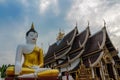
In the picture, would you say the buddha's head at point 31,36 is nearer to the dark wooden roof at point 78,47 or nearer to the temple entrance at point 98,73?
the dark wooden roof at point 78,47

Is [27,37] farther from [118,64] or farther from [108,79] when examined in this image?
[118,64]

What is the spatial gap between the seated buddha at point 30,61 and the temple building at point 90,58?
7.14 meters

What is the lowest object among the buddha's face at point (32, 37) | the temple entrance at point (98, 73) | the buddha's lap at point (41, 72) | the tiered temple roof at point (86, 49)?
the buddha's lap at point (41, 72)

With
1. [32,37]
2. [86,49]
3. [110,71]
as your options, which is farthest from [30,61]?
[86,49]

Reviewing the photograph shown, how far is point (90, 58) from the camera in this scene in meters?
14.4

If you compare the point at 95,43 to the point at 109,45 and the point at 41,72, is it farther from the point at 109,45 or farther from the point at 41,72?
the point at 41,72

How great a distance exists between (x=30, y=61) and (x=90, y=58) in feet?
30.0

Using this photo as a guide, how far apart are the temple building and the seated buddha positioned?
714cm

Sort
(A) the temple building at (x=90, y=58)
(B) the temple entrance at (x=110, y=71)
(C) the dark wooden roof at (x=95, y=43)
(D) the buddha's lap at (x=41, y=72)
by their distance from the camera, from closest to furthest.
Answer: (D) the buddha's lap at (x=41, y=72) < (A) the temple building at (x=90, y=58) < (C) the dark wooden roof at (x=95, y=43) < (B) the temple entrance at (x=110, y=71)

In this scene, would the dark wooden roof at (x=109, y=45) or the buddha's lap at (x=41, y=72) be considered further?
the dark wooden roof at (x=109, y=45)

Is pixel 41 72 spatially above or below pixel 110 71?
below

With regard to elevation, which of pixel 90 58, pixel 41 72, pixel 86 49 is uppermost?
pixel 86 49

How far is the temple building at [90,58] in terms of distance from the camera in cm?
1330

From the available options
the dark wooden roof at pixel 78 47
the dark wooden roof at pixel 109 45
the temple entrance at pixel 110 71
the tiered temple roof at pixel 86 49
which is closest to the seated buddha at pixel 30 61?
the tiered temple roof at pixel 86 49
